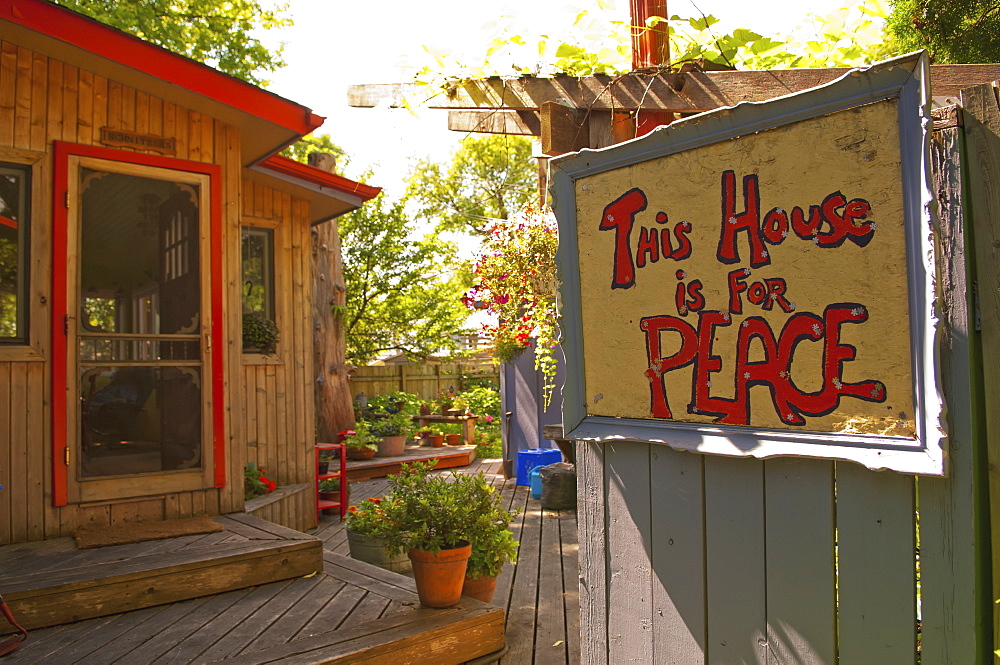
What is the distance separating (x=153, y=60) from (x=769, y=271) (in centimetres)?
388

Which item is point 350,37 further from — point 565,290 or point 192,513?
point 192,513

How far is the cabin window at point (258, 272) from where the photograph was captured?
645 cm

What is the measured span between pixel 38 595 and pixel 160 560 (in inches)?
21.4

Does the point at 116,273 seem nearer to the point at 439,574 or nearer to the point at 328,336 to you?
the point at 439,574

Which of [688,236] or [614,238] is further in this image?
[614,238]

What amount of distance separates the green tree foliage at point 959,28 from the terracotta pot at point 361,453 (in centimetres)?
766

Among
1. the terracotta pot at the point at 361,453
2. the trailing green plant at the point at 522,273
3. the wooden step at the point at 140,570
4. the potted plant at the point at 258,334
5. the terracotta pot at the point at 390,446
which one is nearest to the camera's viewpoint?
the trailing green plant at the point at 522,273

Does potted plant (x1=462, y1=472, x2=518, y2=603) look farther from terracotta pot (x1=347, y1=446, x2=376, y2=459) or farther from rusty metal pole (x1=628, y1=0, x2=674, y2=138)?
terracotta pot (x1=347, y1=446, x2=376, y2=459)

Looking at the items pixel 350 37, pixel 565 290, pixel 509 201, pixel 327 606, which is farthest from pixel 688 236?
pixel 509 201

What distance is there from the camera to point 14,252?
3977 millimetres

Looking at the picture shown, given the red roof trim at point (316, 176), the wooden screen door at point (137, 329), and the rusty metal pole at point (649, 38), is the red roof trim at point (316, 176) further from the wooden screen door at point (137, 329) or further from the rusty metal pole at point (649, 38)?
the rusty metal pole at point (649, 38)

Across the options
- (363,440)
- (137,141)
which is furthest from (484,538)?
(363,440)

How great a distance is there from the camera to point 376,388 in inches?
600

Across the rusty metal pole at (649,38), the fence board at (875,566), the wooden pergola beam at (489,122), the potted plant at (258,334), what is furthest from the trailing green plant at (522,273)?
the potted plant at (258,334)
